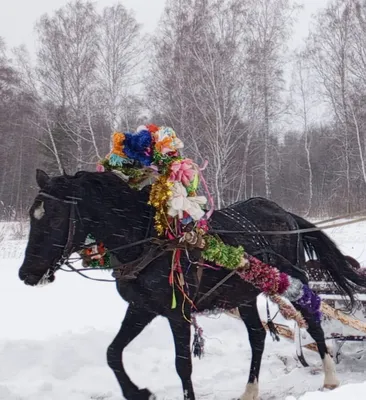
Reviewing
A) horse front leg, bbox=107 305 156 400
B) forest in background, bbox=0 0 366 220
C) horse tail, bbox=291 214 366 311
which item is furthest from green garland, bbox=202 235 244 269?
forest in background, bbox=0 0 366 220

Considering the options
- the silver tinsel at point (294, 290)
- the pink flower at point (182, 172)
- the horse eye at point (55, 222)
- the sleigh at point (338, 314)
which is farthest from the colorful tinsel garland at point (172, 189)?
the sleigh at point (338, 314)

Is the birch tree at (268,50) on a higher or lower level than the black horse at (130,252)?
higher

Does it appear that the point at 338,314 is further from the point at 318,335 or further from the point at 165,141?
the point at 165,141

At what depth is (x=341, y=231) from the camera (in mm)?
16312

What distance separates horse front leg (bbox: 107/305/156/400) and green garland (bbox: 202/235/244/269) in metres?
0.62

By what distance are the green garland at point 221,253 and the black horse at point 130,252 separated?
0.54ft

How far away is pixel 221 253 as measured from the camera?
3639mm

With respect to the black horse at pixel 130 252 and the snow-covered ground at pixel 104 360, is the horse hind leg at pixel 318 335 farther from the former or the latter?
the snow-covered ground at pixel 104 360

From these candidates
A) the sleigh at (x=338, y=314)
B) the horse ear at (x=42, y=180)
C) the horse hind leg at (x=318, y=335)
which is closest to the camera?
the horse ear at (x=42, y=180)

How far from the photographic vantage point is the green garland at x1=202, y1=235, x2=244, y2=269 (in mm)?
3609

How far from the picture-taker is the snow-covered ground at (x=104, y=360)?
418 centimetres

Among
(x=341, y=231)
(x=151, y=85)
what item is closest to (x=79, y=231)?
(x=341, y=231)

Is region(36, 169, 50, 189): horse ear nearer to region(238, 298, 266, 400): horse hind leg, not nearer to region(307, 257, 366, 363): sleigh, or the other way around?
region(238, 298, 266, 400): horse hind leg

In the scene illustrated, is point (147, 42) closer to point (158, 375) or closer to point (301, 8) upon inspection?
point (301, 8)
